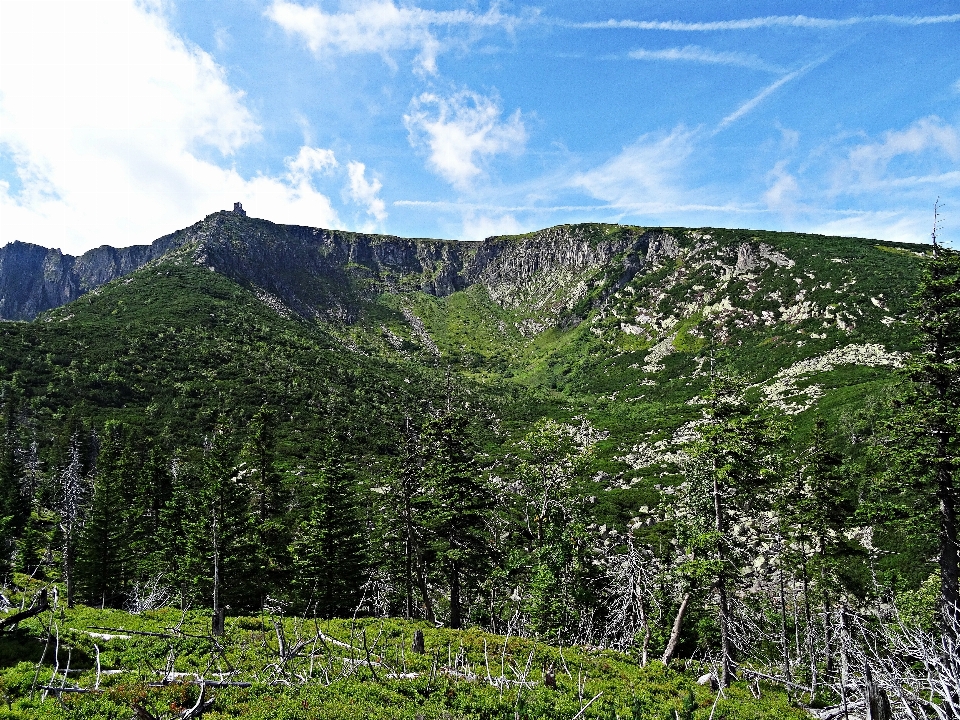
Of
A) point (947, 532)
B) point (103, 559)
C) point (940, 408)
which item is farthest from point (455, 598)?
point (103, 559)

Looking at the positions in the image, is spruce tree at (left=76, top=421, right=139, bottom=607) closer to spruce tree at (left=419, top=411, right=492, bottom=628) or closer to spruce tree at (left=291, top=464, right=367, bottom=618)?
spruce tree at (left=291, top=464, right=367, bottom=618)

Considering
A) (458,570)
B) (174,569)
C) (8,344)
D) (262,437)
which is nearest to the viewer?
(458,570)

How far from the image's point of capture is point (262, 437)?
151 feet

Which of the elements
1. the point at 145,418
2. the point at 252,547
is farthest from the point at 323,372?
the point at 252,547

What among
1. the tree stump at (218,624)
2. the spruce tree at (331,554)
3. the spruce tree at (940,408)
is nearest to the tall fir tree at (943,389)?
the spruce tree at (940,408)

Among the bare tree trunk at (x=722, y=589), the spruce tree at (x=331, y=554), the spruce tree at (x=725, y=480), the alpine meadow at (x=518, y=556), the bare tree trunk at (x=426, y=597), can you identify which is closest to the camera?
the alpine meadow at (x=518, y=556)

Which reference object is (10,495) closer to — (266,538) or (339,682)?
(266,538)

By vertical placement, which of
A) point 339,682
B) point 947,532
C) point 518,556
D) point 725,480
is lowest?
point 518,556

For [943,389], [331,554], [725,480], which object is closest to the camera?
[943,389]

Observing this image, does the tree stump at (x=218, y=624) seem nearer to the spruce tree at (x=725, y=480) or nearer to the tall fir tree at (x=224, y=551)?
the tall fir tree at (x=224, y=551)

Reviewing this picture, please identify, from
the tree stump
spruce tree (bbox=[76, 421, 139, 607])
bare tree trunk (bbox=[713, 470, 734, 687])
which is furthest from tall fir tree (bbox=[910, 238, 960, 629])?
spruce tree (bbox=[76, 421, 139, 607])

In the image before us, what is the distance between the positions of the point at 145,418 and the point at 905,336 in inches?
6320

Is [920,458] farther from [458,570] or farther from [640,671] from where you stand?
[458,570]

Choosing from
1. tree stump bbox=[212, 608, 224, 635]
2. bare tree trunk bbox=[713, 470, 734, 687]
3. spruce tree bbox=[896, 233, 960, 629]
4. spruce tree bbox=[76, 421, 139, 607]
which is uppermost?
spruce tree bbox=[896, 233, 960, 629]
